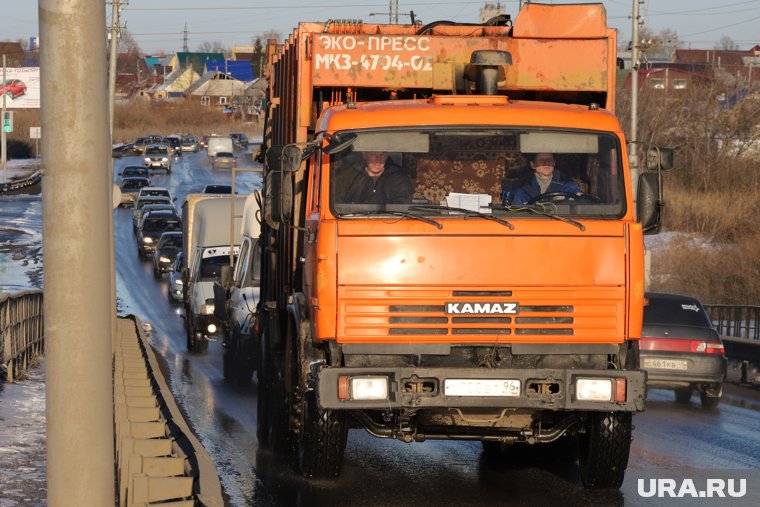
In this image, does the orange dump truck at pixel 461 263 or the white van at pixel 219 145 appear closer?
the orange dump truck at pixel 461 263

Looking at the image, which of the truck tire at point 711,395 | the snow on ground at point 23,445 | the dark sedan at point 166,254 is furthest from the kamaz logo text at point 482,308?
the dark sedan at point 166,254

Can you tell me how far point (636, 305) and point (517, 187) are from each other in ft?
3.80

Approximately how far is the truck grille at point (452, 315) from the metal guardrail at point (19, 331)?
31.5 feet

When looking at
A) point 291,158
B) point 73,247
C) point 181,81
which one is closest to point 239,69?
point 181,81

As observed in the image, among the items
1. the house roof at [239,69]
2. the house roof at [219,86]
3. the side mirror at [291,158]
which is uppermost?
the house roof at [239,69]

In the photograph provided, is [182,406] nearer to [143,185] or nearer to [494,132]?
[494,132]

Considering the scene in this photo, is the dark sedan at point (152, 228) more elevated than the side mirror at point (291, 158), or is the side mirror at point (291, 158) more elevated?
the side mirror at point (291, 158)

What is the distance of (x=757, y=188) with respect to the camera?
4494 cm

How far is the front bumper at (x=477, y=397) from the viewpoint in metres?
8.83

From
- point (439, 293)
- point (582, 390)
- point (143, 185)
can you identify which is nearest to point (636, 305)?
point (582, 390)

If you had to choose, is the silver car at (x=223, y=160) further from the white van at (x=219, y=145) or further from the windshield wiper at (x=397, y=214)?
the windshield wiper at (x=397, y=214)

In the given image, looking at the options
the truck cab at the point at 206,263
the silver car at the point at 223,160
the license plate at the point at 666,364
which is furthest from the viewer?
the silver car at the point at 223,160

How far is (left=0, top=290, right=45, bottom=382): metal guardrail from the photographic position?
17.5m

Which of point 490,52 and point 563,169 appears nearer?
point 563,169
